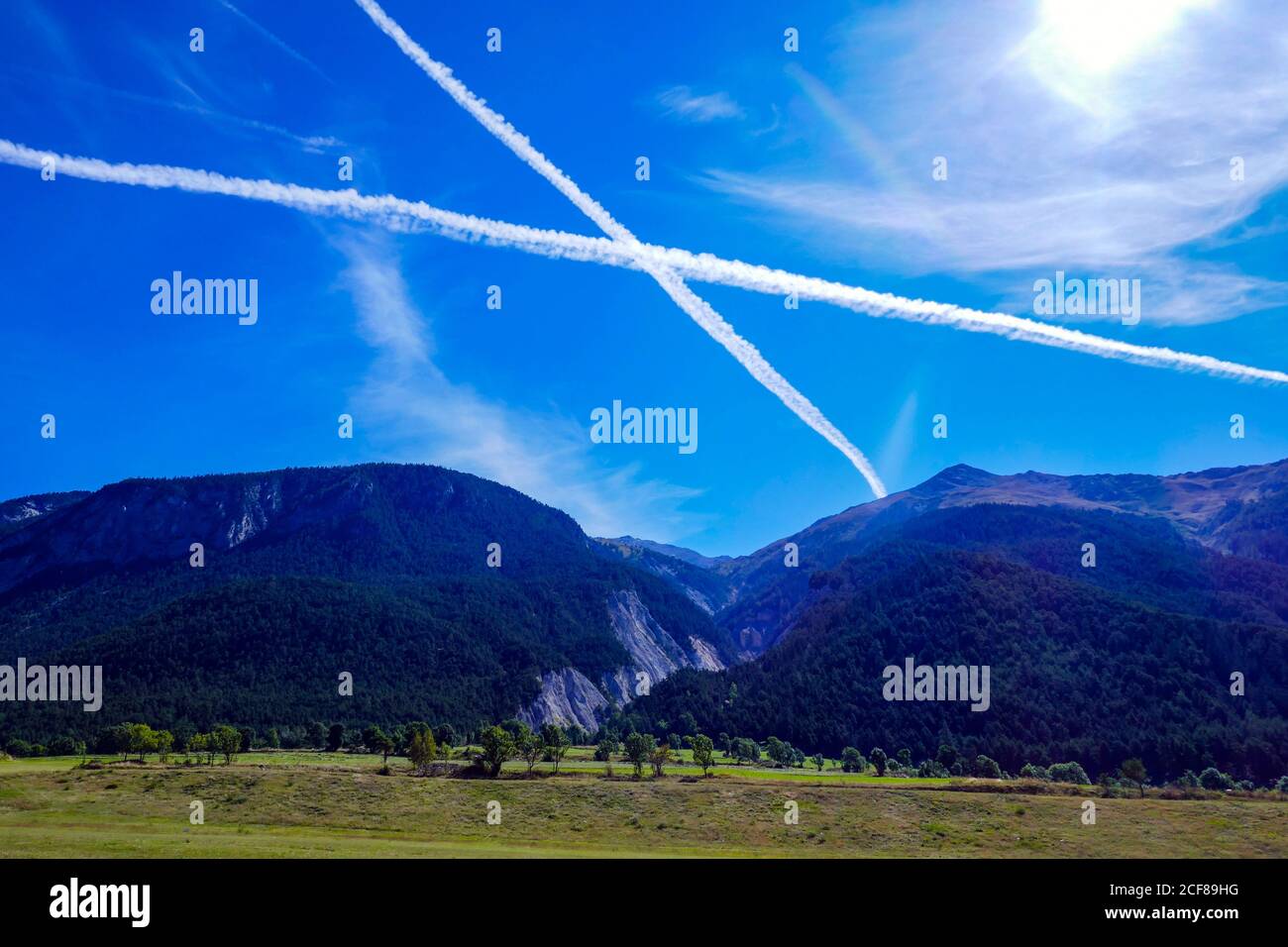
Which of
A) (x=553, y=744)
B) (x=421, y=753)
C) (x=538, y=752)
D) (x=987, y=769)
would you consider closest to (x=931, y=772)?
(x=987, y=769)

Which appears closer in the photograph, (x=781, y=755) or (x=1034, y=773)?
(x=1034, y=773)

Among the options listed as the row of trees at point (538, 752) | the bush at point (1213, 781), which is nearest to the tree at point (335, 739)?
the row of trees at point (538, 752)

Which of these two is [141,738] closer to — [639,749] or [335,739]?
[335,739]

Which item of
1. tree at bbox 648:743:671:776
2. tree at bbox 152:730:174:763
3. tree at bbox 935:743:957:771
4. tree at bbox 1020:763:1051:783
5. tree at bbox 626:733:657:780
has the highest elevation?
tree at bbox 152:730:174:763

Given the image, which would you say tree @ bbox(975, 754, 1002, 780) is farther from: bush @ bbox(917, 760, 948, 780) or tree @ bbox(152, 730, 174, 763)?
tree @ bbox(152, 730, 174, 763)

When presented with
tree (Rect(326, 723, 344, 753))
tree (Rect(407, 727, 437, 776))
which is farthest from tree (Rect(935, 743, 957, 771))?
tree (Rect(326, 723, 344, 753))

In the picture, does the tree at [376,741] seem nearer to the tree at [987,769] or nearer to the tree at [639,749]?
the tree at [639,749]
